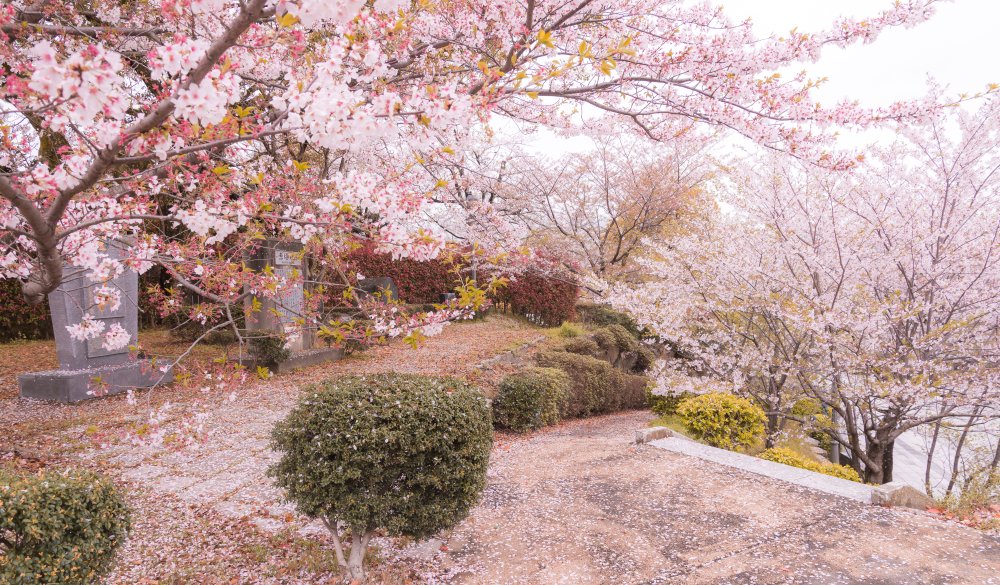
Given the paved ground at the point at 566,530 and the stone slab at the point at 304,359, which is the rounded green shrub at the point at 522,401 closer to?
the paved ground at the point at 566,530

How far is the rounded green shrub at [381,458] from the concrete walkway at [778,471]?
11.9ft

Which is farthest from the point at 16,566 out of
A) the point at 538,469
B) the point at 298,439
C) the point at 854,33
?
the point at 854,33

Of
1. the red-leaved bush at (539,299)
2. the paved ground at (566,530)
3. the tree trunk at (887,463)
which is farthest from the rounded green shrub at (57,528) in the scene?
the red-leaved bush at (539,299)

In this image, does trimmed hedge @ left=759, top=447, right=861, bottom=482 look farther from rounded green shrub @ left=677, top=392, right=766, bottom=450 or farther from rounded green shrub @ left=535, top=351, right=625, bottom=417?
rounded green shrub @ left=535, top=351, right=625, bottom=417

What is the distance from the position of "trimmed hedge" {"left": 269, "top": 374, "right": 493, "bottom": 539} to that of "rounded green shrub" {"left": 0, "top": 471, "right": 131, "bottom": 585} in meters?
0.88

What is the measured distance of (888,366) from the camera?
6.58 metres

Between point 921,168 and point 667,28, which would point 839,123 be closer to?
point 667,28

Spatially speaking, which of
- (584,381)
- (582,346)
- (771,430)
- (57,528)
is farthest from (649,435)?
(57,528)

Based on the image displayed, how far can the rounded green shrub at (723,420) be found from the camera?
24.4ft

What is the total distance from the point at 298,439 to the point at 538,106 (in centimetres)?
483

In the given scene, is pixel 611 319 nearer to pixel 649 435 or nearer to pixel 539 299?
pixel 539 299

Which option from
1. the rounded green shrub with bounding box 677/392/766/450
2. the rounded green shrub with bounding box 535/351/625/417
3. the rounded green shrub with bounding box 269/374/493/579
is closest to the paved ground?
the rounded green shrub with bounding box 269/374/493/579

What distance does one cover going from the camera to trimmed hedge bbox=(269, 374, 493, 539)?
10.1ft

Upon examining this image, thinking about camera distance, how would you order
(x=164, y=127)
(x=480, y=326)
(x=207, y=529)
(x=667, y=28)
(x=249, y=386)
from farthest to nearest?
(x=480, y=326)
(x=249, y=386)
(x=667, y=28)
(x=207, y=529)
(x=164, y=127)
